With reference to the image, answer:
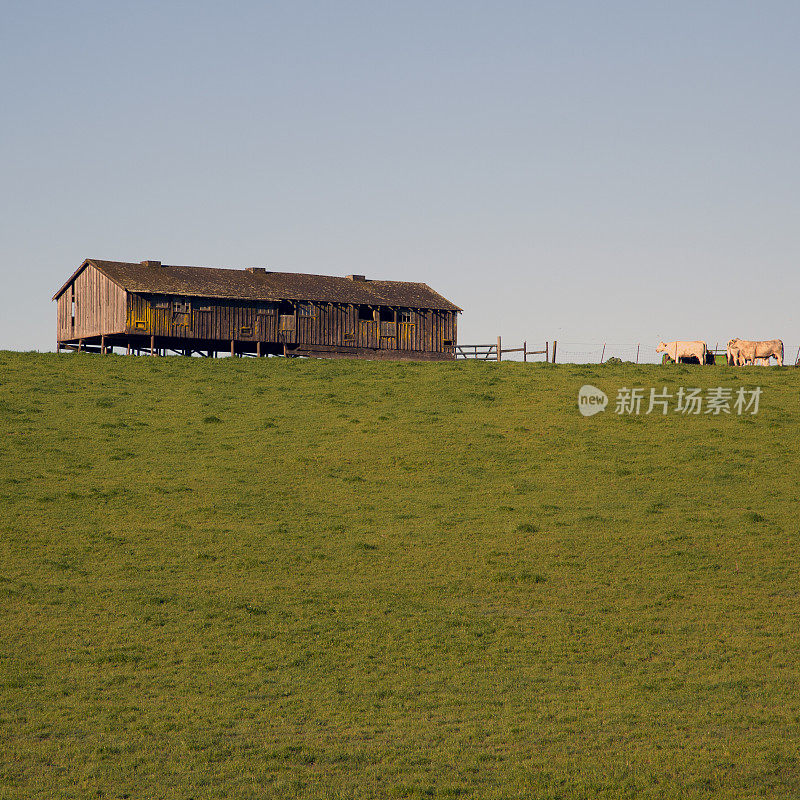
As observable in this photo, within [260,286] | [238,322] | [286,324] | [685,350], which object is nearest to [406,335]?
[286,324]

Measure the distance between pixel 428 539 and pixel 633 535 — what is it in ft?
17.1

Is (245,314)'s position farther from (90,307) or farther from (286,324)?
(90,307)

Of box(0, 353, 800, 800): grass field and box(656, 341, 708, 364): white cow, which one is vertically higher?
box(656, 341, 708, 364): white cow

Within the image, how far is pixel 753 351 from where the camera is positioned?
180ft

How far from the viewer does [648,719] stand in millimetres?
14750

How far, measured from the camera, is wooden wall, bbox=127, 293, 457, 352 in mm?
62156

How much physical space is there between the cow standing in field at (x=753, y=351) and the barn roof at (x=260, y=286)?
70.8ft

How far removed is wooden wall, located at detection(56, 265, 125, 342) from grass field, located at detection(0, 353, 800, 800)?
78.0ft

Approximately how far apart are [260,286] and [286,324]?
11.5 ft

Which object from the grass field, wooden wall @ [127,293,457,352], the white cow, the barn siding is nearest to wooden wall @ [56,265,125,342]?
the barn siding

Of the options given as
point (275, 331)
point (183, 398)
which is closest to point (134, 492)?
point (183, 398)

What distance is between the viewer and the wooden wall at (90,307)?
62.0m

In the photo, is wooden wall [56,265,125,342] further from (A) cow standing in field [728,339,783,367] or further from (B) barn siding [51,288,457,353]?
(A) cow standing in field [728,339,783,367]

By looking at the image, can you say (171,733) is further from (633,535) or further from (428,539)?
(633,535)
